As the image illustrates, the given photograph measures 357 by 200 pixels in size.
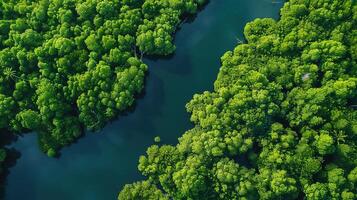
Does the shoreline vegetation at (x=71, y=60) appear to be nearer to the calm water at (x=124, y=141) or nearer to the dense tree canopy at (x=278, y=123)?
the calm water at (x=124, y=141)

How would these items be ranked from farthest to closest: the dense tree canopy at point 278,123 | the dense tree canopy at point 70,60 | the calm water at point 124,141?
the calm water at point 124,141 → the dense tree canopy at point 70,60 → the dense tree canopy at point 278,123

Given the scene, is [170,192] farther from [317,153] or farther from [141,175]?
[317,153]

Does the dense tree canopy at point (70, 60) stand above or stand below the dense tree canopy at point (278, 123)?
above

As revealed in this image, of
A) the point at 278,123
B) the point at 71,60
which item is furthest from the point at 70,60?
the point at 278,123

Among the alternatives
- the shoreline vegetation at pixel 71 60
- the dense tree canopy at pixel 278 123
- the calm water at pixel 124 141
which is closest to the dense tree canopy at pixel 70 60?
the shoreline vegetation at pixel 71 60

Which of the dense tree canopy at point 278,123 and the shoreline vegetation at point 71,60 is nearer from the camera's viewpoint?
the dense tree canopy at point 278,123

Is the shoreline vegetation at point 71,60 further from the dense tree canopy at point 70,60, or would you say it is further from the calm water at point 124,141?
the calm water at point 124,141

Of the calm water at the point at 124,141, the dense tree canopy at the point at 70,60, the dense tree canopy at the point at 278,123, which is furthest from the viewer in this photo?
the calm water at the point at 124,141
